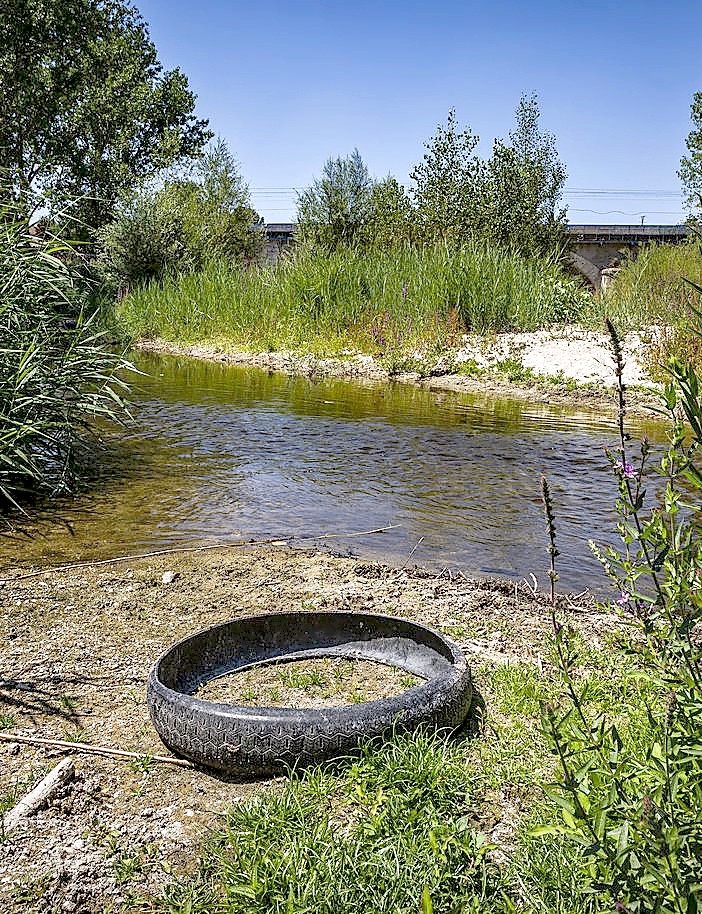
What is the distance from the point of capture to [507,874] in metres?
1.96

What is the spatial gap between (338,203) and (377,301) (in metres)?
11.6

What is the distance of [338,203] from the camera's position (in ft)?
86.6

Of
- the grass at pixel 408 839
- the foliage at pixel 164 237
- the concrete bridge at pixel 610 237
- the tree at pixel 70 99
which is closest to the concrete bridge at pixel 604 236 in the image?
the concrete bridge at pixel 610 237

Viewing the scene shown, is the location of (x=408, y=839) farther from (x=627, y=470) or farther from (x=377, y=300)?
(x=377, y=300)

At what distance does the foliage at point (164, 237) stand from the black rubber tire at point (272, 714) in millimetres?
20808

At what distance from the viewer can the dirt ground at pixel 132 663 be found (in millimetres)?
2105

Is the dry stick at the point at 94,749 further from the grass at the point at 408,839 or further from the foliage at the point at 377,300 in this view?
the foliage at the point at 377,300

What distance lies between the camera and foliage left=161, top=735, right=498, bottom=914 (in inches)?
74.9

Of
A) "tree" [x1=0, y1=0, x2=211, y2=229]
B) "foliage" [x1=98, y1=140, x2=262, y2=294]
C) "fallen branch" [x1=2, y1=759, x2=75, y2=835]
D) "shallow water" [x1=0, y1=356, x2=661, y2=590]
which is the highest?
"tree" [x1=0, y1=0, x2=211, y2=229]

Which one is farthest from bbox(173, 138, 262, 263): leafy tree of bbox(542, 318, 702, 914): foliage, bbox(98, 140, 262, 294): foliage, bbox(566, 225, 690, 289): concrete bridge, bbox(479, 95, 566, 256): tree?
bbox(542, 318, 702, 914): foliage

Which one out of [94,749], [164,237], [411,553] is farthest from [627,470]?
[164,237]

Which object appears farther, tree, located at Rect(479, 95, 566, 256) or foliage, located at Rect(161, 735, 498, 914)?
tree, located at Rect(479, 95, 566, 256)

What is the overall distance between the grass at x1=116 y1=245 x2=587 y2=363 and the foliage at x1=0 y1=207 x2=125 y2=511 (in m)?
8.60

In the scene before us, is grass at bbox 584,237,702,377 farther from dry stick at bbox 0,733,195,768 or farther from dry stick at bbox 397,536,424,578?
dry stick at bbox 0,733,195,768
